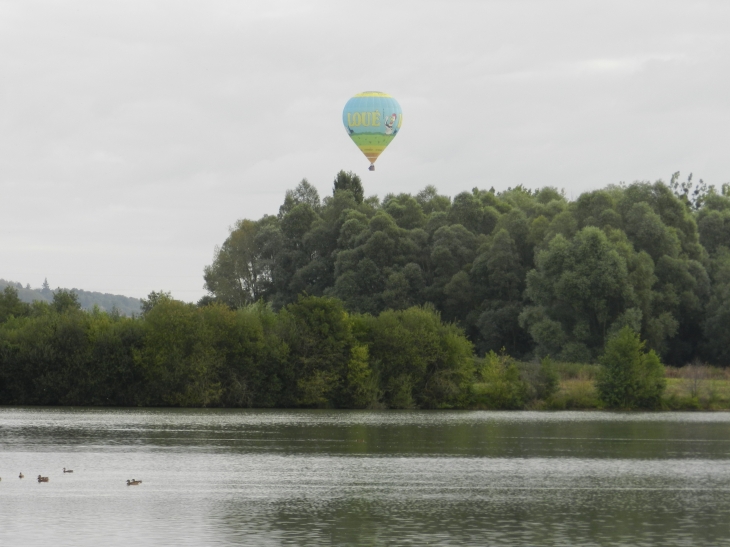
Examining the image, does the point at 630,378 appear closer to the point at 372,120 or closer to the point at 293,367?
the point at 293,367

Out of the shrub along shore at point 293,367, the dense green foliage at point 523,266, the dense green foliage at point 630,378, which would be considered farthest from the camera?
the dense green foliage at point 523,266

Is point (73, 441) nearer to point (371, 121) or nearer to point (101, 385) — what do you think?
point (101, 385)

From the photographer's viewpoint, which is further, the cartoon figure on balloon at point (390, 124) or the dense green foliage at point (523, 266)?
the cartoon figure on balloon at point (390, 124)

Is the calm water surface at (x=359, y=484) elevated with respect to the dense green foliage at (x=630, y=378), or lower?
lower

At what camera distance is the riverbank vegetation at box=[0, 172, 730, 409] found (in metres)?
87.7

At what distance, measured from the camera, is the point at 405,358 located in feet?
298

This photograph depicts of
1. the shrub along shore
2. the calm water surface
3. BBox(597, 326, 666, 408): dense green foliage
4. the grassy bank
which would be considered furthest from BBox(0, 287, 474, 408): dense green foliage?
the calm water surface

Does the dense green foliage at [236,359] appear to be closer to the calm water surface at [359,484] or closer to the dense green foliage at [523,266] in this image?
the dense green foliage at [523,266]

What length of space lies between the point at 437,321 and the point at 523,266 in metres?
25.9

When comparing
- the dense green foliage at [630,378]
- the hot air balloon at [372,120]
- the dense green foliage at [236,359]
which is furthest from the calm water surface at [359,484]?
the hot air balloon at [372,120]

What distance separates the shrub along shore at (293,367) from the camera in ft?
285

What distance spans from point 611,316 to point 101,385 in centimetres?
4459

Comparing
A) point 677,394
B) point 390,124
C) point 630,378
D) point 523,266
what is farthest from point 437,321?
point 390,124

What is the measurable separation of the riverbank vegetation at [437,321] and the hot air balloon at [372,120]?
10.4 meters
